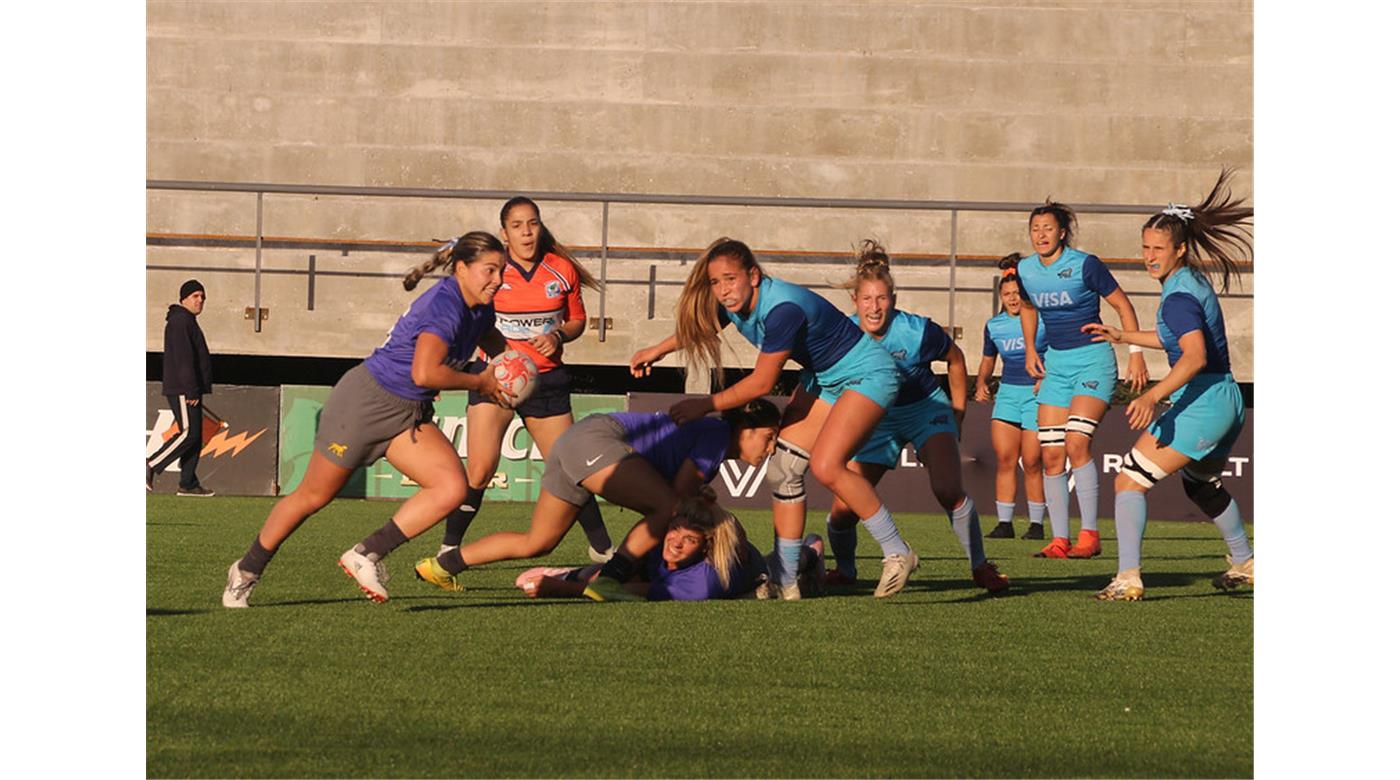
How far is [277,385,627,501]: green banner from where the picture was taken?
1739 cm

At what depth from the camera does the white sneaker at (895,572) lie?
8.17 m

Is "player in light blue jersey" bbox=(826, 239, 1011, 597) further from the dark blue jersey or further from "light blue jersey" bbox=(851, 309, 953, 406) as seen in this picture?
the dark blue jersey

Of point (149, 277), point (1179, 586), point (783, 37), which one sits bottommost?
point (1179, 586)

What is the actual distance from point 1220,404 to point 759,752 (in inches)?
175

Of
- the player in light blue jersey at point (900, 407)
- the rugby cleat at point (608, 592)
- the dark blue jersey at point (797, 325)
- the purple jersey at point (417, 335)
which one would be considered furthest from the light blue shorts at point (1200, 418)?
the purple jersey at point (417, 335)

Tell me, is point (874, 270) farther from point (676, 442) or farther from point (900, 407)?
point (676, 442)

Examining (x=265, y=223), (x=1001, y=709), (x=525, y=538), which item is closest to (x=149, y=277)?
(x=265, y=223)

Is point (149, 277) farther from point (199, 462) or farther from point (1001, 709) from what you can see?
point (1001, 709)

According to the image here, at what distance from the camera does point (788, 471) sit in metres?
8.30

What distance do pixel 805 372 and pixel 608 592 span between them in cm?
143

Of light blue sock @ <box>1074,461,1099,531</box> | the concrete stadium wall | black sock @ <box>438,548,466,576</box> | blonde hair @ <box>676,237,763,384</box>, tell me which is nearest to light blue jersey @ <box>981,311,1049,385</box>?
light blue sock @ <box>1074,461,1099,531</box>

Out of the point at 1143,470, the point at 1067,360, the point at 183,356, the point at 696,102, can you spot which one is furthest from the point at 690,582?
the point at 696,102

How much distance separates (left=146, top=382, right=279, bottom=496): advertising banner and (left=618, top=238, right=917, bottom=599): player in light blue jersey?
9.86m

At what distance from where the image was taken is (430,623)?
700 centimetres
